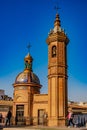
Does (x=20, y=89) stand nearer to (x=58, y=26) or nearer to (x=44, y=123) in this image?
(x=44, y=123)

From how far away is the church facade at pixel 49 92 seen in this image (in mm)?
35000

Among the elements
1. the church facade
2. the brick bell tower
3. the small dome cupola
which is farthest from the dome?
the brick bell tower

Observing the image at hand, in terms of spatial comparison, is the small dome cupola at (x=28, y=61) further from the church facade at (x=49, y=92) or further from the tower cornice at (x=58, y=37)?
the tower cornice at (x=58, y=37)

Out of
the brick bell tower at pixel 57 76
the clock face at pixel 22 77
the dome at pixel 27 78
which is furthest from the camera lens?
the clock face at pixel 22 77

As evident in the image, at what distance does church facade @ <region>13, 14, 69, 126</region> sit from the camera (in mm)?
35000

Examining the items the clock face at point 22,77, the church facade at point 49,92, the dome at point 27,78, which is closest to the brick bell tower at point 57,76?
the church facade at point 49,92

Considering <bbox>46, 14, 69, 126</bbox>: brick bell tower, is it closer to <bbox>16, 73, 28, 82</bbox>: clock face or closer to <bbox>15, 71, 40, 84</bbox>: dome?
<bbox>15, 71, 40, 84</bbox>: dome

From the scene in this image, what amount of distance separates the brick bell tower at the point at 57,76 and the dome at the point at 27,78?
21.5ft

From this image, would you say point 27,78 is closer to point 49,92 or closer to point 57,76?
point 49,92

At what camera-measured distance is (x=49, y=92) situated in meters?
35.9

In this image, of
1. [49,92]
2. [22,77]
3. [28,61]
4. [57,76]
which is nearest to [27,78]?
[22,77]

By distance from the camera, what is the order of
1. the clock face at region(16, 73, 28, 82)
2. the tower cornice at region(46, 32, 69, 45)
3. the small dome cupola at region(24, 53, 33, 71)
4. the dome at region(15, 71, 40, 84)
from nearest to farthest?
1. the tower cornice at region(46, 32, 69, 45)
2. the dome at region(15, 71, 40, 84)
3. the clock face at region(16, 73, 28, 82)
4. the small dome cupola at region(24, 53, 33, 71)

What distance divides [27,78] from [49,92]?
7.57 metres

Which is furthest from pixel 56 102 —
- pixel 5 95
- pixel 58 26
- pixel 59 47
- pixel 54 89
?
pixel 5 95
